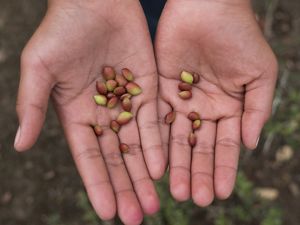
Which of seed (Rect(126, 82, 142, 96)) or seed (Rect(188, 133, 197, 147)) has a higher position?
seed (Rect(126, 82, 142, 96))

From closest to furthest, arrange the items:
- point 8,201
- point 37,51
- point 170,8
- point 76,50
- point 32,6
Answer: point 37,51 → point 76,50 → point 170,8 → point 8,201 → point 32,6

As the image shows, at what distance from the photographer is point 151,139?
86.9 inches

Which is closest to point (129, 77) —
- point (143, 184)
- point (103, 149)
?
point (103, 149)

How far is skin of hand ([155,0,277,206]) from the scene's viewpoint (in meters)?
2.13

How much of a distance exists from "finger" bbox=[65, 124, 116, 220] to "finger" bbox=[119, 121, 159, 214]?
12cm

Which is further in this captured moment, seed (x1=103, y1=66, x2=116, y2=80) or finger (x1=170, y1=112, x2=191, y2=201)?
seed (x1=103, y1=66, x2=116, y2=80)

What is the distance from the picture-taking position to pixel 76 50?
221cm

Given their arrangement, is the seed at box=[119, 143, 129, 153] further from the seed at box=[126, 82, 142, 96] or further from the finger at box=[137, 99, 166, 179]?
the seed at box=[126, 82, 142, 96]

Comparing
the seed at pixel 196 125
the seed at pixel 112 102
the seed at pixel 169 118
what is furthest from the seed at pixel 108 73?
the seed at pixel 196 125

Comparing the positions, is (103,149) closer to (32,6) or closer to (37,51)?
(37,51)

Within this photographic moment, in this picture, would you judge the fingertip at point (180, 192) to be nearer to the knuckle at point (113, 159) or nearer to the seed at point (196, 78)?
the knuckle at point (113, 159)

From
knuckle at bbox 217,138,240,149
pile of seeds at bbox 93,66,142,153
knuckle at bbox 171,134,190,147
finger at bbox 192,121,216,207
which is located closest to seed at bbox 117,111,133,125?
pile of seeds at bbox 93,66,142,153

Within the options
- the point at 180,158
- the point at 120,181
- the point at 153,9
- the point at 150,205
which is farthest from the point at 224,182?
the point at 153,9

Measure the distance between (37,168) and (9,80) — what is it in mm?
705
